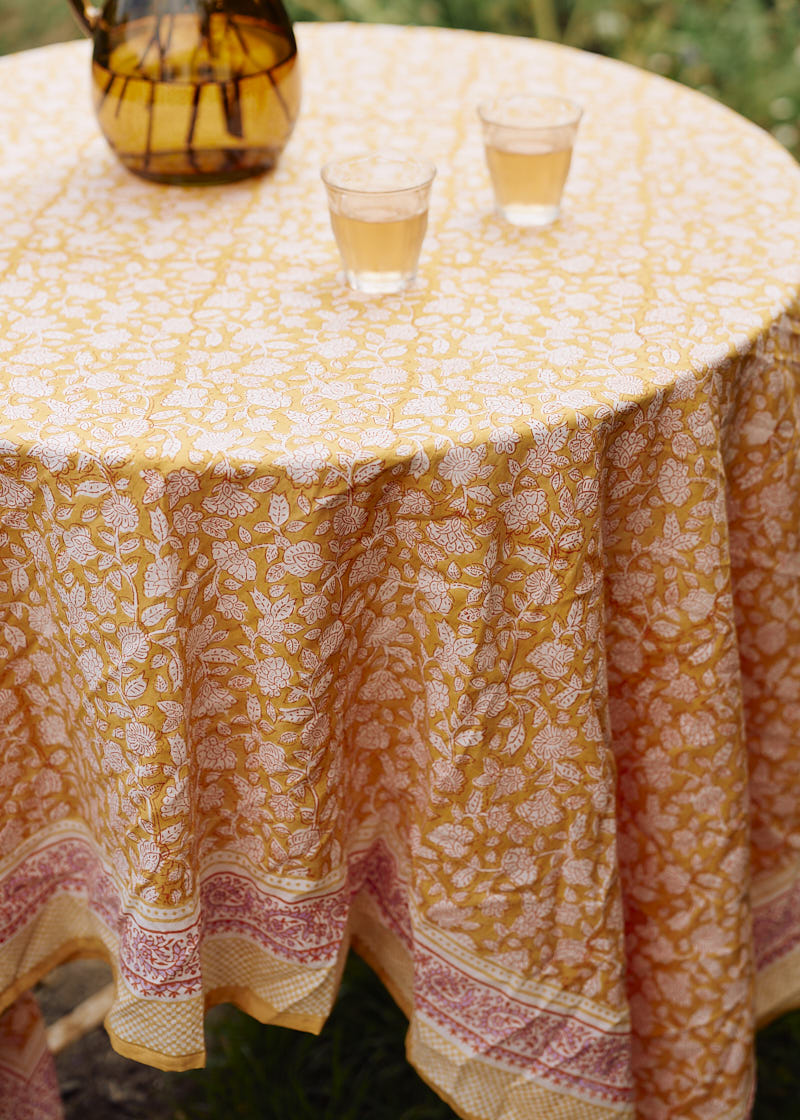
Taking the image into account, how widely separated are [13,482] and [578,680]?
39 cm

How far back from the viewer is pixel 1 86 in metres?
1.30

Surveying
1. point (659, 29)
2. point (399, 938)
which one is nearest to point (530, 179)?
point (399, 938)

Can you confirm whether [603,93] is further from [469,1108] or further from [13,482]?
[469,1108]

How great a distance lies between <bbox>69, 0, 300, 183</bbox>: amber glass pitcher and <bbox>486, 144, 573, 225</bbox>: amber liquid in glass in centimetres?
21

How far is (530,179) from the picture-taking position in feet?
3.20

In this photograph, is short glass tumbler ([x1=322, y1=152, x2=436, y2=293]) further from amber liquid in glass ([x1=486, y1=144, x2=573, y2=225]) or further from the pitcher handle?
the pitcher handle

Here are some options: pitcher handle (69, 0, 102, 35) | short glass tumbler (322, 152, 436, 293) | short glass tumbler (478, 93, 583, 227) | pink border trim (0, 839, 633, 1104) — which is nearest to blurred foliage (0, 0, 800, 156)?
pitcher handle (69, 0, 102, 35)

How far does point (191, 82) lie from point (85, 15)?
15 centimetres

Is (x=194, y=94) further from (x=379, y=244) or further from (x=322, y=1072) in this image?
(x=322, y=1072)

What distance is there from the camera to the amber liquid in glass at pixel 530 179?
0.97 m

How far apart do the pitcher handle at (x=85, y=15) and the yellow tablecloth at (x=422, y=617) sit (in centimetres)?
13

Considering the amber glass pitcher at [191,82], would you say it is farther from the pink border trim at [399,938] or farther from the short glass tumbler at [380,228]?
the pink border trim at [399,938]

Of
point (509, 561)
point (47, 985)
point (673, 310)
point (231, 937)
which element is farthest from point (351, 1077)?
point (673, 310)

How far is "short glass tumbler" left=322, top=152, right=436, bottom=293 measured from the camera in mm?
859
